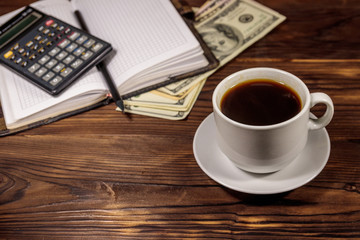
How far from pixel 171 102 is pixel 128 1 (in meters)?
0.33

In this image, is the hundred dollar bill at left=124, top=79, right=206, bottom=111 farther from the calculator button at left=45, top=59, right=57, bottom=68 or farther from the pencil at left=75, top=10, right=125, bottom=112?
the calculator button at left=45, top=59, right=57, bottom=68

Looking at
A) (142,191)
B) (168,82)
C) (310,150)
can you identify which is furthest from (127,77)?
(310,150)

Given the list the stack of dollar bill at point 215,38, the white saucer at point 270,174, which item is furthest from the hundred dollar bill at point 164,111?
the white saucer at point 270,174

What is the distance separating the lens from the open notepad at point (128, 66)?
0.71 m

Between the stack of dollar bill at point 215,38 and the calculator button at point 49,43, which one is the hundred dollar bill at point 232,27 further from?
the calculator button at point 49,43

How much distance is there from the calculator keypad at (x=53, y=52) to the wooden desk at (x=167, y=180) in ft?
0.33

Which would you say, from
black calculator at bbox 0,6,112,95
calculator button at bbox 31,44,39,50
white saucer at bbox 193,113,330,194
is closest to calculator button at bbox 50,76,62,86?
black calculator at bbox 0,6,112,95

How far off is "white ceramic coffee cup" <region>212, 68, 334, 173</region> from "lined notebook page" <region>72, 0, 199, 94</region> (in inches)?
9.4

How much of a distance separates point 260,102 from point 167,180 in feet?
0.59

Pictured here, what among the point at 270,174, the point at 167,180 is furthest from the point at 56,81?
the point at 270,174

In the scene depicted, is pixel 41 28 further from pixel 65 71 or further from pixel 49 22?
pixel 65 71

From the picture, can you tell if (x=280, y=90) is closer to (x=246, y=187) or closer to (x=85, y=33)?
(x=246, y=187)

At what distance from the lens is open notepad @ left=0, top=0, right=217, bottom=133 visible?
712mm

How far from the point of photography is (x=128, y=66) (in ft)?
2.42
